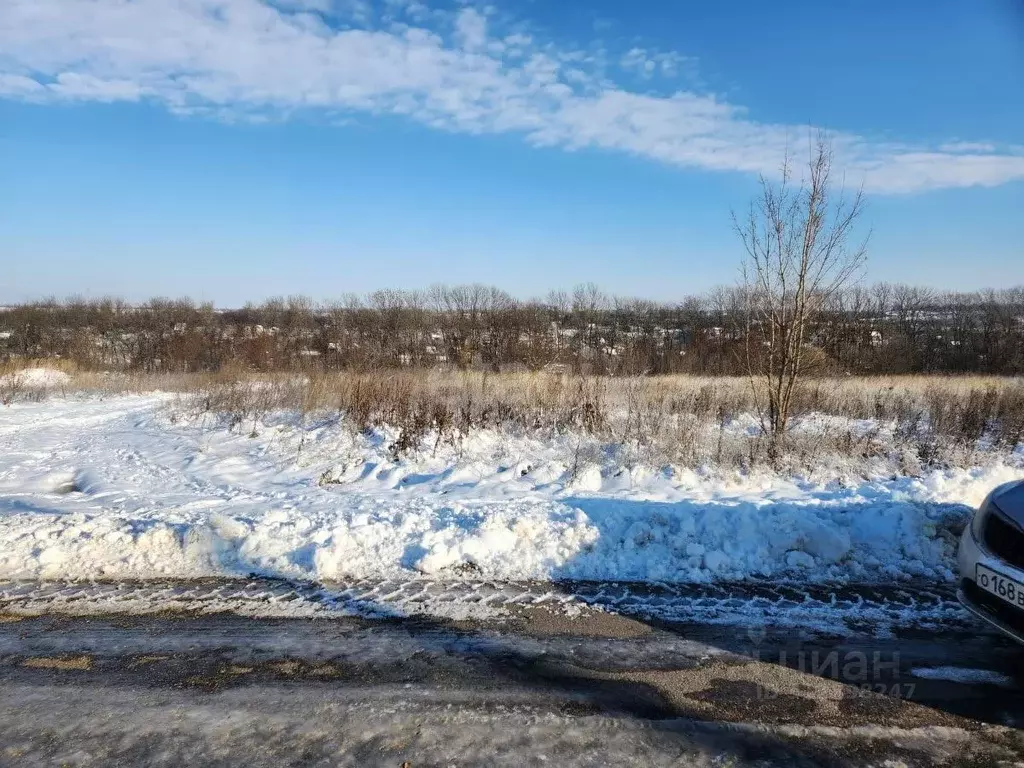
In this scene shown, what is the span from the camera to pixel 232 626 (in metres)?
4.18

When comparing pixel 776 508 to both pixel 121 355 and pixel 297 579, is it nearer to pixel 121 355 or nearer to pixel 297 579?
pixel 297 579

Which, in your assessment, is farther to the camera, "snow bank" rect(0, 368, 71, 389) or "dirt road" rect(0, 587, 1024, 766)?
"snow bank" rect(0, 368, 71, 389)

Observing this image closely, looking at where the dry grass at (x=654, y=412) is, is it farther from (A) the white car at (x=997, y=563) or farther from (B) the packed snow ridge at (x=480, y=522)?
(A) the white car at (x=997, y=563)

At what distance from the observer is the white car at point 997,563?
11.5 feet

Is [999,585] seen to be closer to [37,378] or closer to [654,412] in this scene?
[654,412]

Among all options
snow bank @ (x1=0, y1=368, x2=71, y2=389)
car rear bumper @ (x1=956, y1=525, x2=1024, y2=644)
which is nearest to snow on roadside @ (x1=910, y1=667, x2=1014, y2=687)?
car rear bumper @ (x1=956, y1=525, x2=1024, y2=644)

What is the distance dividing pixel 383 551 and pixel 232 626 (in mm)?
1492

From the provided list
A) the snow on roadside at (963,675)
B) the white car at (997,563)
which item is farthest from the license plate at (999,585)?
the snow on roadside at (963,675)

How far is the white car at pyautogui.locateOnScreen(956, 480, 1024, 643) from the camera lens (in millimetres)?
3490

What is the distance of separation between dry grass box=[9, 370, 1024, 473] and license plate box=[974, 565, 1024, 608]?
494 centimetres

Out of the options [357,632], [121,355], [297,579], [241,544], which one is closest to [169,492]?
[241,544]

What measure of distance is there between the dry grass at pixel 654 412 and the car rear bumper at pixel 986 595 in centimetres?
473

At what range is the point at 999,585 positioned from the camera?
11.8 ft

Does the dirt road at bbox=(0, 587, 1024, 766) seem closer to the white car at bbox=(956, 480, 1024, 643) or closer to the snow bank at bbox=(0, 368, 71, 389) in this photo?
the white car at bbox=(956, 480, 1024, 643)
